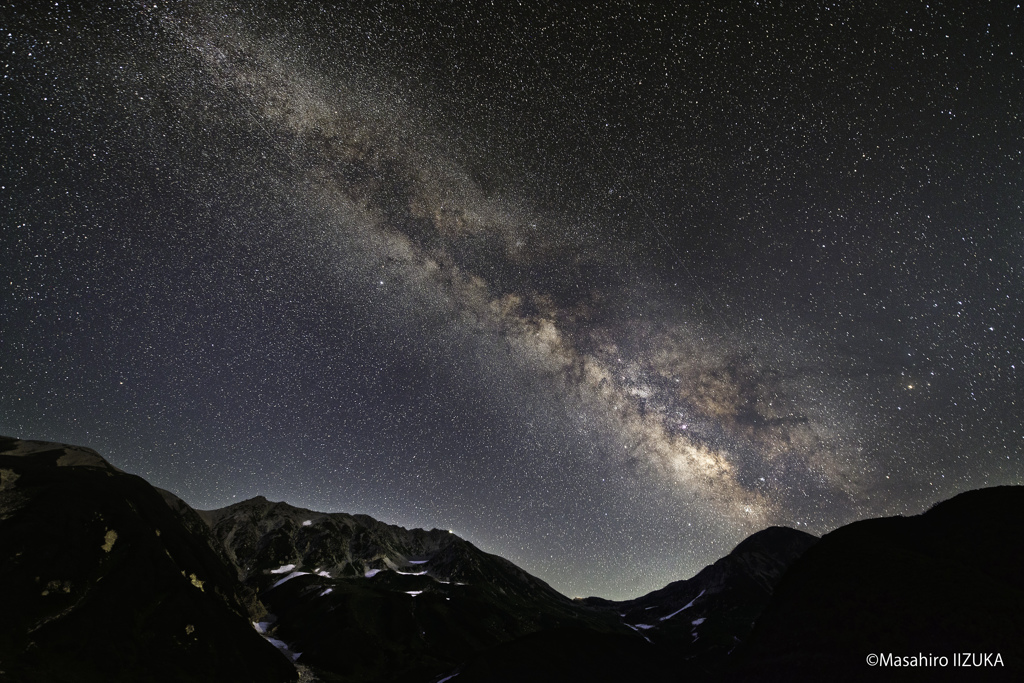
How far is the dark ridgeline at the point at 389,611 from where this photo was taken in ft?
114

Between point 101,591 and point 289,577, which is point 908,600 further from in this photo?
point 289,577

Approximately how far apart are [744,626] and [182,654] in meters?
199

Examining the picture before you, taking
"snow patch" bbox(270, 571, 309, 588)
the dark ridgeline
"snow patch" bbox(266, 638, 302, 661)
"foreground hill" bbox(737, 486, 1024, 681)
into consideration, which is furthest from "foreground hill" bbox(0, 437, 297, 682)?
"foreground hill" bbox(737, 486, 1024, 681)

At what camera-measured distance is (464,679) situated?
136 feet

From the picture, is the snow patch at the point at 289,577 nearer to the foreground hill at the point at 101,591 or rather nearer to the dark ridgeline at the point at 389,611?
the dark ridgeline at the point at 389,611

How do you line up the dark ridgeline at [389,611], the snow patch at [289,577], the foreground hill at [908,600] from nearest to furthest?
the foreground hill at [908,600] < the dark ridgeline at [389,611] < the snow patch at [289,577]

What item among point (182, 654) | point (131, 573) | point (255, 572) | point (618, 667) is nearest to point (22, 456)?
point (131, 573)

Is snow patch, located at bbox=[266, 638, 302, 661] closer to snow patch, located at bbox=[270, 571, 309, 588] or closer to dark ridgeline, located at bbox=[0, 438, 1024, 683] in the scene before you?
dark ridgeline, located at bbox=[0, 438, 1024, 683]

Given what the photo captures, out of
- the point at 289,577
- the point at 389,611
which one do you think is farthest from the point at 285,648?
the point at 289,577

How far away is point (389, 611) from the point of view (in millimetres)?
159375

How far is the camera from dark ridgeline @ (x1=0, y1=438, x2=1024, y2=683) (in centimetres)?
3462

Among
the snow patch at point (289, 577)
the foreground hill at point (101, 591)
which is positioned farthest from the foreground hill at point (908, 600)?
the snow patch at point (289, 577)

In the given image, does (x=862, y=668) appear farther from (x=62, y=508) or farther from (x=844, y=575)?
(x=62, y=508)

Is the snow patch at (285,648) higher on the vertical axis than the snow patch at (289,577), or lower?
lower
